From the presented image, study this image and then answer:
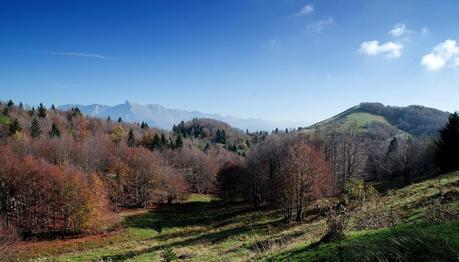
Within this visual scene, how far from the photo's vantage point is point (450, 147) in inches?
2338

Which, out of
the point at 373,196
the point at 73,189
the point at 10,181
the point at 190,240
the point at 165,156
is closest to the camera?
the point at 373,196

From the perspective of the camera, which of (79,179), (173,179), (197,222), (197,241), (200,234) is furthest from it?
(173,179)

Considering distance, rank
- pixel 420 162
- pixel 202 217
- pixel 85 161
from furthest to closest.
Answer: pixel 85 161
pixel 420 162
pixel 202 217

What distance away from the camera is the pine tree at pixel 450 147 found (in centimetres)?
5847

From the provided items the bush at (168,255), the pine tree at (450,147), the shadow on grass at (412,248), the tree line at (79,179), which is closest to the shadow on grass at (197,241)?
the tree line at (79,179)

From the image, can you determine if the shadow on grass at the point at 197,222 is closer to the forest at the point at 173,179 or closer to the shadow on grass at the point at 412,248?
the forest at the point at 173,179

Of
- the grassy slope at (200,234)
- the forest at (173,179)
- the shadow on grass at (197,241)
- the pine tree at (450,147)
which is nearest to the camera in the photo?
the grassy slope at (200,234)

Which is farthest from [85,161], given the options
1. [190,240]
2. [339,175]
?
[339,175]

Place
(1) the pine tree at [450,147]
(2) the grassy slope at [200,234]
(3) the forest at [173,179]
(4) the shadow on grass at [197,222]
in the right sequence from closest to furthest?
(2) the grassy slope at [200,234], (4) the shadow on grass at [197,222], (3) the forest at [173,179], (1) the pine tree at [450,147]

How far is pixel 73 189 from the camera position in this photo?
184ft

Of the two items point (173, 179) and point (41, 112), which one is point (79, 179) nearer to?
point (173, 179)

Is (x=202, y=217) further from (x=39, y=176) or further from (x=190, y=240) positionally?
(x=39, y=176)

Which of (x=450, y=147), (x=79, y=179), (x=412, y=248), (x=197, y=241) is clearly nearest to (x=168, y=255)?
(x=412, y=248)

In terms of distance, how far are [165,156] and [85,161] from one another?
34.3 meters
